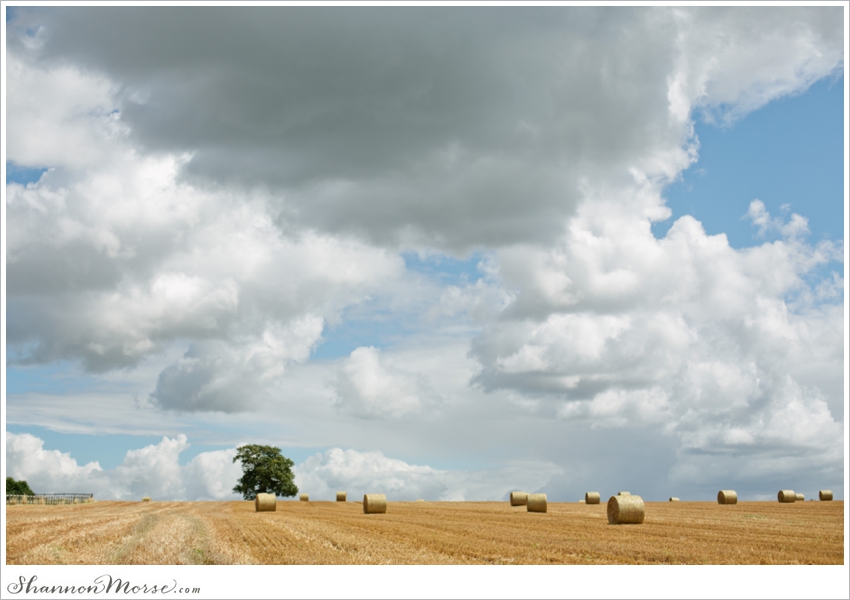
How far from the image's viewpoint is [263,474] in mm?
94688

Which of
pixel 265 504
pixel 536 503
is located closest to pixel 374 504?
pixel 536 503

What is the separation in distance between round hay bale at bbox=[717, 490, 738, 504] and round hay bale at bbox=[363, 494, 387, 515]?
24373 mm

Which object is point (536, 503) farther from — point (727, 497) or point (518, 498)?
point (727, 497)

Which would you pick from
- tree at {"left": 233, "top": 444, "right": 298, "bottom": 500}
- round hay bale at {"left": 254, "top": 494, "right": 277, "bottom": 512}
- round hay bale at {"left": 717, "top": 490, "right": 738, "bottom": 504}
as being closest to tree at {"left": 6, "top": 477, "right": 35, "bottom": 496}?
tree at {"left": 233, "top": 444, "right": 298, "bottom": 500}

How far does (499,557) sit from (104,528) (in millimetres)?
14762

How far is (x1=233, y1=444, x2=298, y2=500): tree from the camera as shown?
309ft

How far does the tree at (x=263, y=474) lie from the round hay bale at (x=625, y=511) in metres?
73.4

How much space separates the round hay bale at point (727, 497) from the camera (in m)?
46.6

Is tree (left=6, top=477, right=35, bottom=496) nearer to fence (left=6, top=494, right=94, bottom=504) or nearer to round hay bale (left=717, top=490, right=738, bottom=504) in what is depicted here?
fence (left=6, top=494, right=94, bottom=504)

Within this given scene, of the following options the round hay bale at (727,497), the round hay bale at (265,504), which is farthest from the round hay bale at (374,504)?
the round hay bale at (727,497)

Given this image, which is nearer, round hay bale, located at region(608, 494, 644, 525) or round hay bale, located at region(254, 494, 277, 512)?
round hay bale, located at region(608, 494, 644, 525)

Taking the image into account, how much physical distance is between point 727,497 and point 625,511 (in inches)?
939

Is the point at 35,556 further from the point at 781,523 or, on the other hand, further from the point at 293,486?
the point at 293,486

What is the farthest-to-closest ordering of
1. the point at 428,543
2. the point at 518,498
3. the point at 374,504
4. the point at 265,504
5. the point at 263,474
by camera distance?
the point at 263,474 < the point at 518,498 < the point at 265,504 < the point at 374,504 < the point at 428,543
